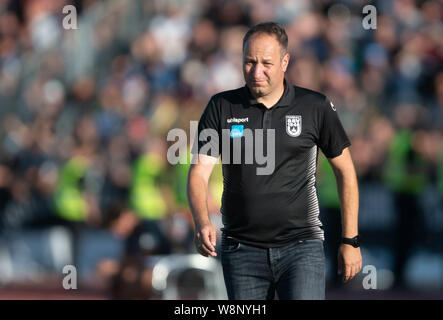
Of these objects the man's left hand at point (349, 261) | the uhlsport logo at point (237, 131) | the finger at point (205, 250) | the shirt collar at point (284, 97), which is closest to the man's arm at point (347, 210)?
the man's left hand at point (349, 261)

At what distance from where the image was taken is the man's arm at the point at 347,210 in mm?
4785

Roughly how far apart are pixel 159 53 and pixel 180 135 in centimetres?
265

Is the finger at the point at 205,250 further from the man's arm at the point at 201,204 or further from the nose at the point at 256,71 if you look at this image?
the nose at the point at 256,71

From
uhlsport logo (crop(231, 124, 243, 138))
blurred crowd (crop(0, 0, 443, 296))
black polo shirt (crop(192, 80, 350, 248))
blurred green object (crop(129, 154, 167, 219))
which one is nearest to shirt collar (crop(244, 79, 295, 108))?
black polo shirt (crop(192, 80, 350, 248))

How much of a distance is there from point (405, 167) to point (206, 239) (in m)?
6.77

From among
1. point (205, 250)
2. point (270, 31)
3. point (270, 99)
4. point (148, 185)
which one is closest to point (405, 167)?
point (148, 185)

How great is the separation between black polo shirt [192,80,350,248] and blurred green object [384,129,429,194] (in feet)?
20.3

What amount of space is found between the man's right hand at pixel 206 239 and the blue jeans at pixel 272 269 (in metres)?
0.25

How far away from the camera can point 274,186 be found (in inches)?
187
